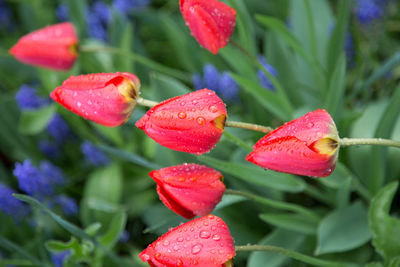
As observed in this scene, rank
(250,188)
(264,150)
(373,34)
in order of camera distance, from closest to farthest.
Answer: (264,150) → (250,188) → (373,34)

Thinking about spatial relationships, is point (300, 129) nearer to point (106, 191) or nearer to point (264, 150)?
point (264, 150)

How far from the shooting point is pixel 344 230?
3.09 ft

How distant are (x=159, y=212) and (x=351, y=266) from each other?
437mm

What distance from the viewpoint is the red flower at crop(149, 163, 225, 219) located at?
0.64 metres

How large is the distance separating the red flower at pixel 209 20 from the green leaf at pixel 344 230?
0.40m

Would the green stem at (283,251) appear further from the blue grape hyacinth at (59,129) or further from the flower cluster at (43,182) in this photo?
the blue grape hyacinth at (59,129)

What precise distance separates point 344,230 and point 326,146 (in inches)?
16.3

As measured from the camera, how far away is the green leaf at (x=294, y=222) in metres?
0.88

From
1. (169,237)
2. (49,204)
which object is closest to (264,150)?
(169,237)

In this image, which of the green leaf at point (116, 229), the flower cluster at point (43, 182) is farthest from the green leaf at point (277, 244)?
the flower cluster at point (43, 182)

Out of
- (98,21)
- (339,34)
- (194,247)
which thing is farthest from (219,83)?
(194,247)

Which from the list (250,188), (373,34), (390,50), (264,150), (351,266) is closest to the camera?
(264,150)

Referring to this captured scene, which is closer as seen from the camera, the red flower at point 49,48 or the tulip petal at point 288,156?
the tulip petal at point 288,156

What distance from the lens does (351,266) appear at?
2.89 feet
